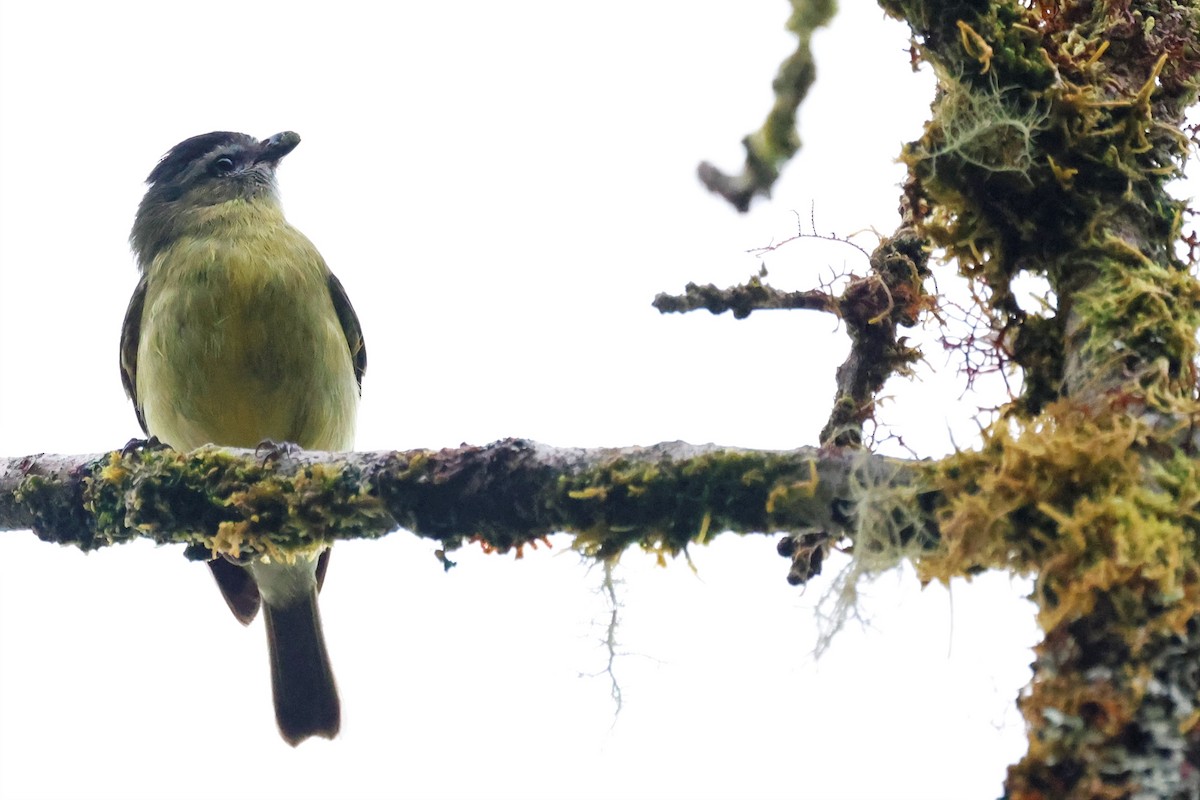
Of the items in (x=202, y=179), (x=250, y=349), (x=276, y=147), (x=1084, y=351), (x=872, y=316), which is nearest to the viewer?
(x=1084, y=351)

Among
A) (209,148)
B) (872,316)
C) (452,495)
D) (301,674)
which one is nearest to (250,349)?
(301,674)

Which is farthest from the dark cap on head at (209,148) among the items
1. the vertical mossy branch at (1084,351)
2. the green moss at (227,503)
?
the vertical mossy branch at (1084,351)

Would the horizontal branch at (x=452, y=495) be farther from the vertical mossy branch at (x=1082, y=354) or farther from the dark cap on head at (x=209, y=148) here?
the dark cap on head at (x=209, y=148)

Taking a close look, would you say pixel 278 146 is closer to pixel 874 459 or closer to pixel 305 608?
pixel 305 608

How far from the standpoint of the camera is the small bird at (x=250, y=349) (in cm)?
475

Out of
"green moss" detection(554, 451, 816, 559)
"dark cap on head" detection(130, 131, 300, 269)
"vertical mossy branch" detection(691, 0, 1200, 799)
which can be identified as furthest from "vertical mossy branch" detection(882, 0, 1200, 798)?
"dark cap on head" detection(130, 131, 300, 269)

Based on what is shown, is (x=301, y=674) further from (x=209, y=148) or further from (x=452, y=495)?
(x=452, y=495)

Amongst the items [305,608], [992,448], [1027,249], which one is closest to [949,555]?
[992,448]

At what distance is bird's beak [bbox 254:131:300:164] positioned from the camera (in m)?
5.91

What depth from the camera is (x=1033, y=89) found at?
2.35 metres

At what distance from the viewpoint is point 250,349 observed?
4730 millimetres

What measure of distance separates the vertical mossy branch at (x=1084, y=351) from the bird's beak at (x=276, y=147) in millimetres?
4038

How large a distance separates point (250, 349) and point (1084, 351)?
11.1ft

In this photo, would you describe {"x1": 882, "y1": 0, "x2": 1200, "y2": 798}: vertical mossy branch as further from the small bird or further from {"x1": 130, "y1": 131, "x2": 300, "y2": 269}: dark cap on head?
{"x1": 130, "y1": 131, "x2": 300, "y2": 269}: dark cap on head
